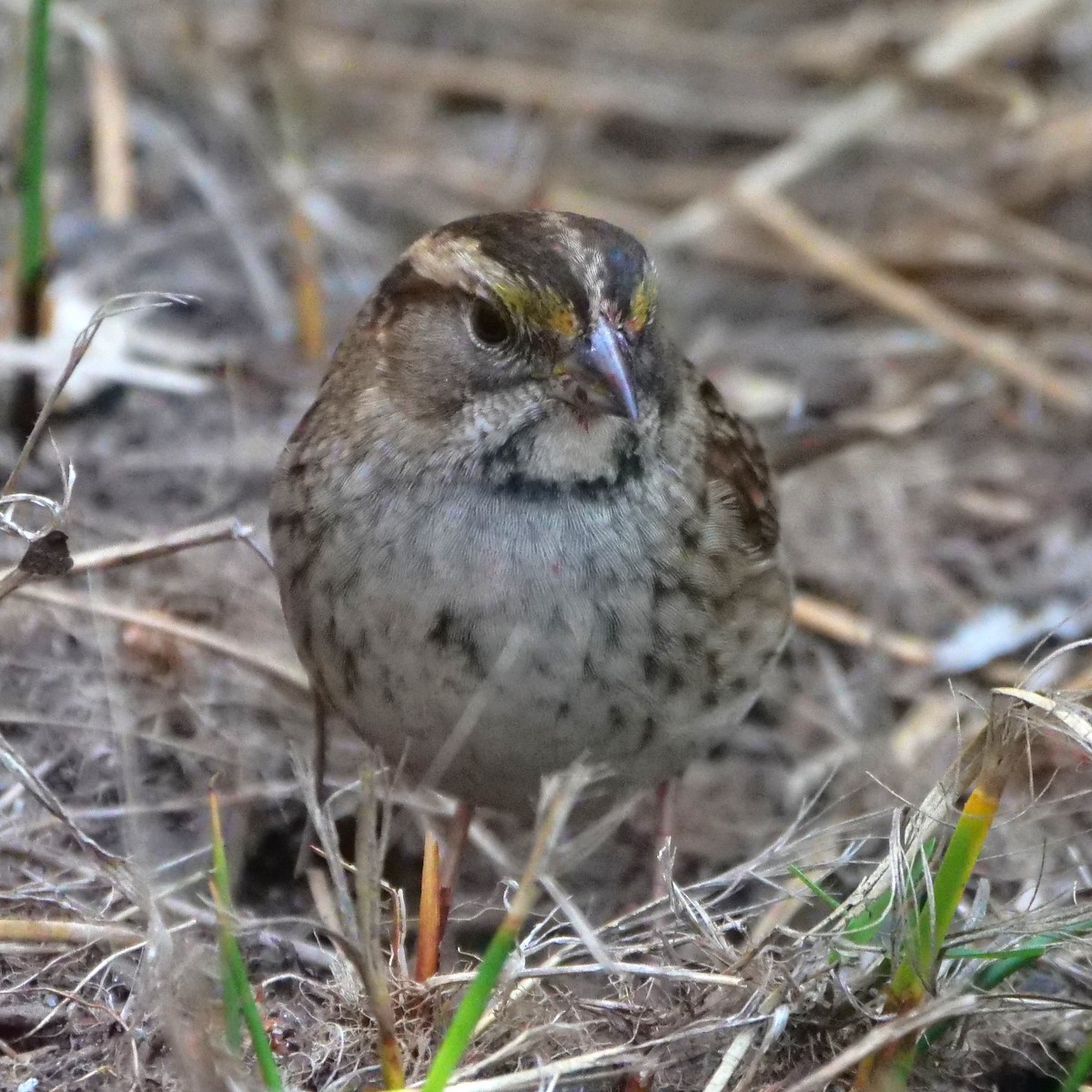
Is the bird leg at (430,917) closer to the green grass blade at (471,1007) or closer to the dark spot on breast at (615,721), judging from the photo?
the dark spot on breast at (615,721)

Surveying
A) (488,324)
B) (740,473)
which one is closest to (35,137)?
(488,324)

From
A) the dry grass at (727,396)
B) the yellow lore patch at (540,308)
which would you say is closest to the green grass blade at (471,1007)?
the dry grass at (727,396)

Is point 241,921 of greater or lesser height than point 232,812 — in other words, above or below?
above

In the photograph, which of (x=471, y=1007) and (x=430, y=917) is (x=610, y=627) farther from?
(x=471, y=1007)

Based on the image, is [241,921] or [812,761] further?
[812,761]

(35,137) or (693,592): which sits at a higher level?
(35,137)

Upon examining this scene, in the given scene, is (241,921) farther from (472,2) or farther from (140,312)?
(472,2)

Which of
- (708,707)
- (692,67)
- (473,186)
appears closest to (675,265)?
(473,186)
